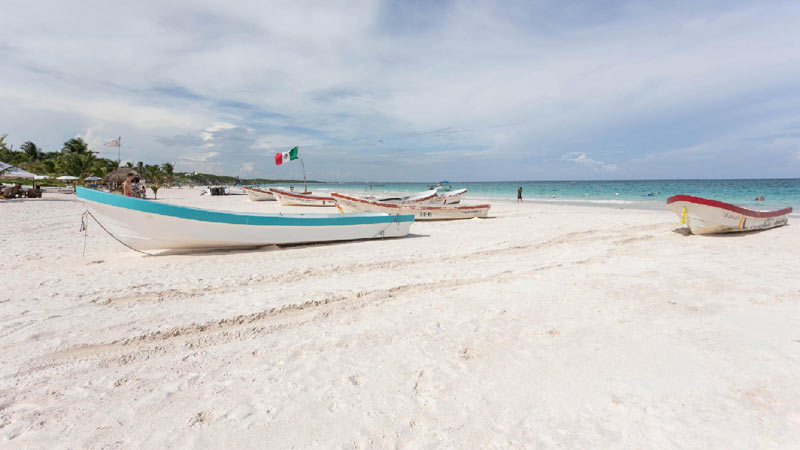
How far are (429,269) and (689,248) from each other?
6687mm

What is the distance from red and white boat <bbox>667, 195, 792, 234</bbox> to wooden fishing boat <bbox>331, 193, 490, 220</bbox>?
7871 mm

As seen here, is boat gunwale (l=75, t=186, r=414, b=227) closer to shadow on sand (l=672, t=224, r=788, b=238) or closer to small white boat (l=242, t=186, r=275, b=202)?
shadow on sand (l=672, t=224, r=788, b=238)

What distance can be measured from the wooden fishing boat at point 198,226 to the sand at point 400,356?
980 mm

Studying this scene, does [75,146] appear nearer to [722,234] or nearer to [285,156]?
[285,156]

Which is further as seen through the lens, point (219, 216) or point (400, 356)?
point (219, 216)

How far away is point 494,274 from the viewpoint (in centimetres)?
627

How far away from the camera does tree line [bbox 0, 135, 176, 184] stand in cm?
4075

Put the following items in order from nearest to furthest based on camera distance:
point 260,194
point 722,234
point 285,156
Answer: point 722,234, point 285,156, point 260,194

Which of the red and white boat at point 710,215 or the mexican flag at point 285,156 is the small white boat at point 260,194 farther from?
the red and white boat at point 710,215

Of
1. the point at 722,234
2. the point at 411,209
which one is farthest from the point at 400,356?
the point at 411,209

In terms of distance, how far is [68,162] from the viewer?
1612 inches

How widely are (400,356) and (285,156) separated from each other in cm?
1798

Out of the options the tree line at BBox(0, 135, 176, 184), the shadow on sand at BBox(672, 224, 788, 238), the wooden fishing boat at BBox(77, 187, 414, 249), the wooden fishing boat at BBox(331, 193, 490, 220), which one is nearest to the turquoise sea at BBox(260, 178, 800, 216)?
the shadow on sand at BBox(672, 224, 788, 238)

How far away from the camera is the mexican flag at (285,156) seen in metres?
19.1
